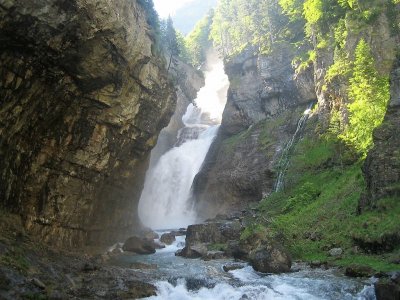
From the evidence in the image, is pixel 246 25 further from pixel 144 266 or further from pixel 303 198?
pixel 144 266

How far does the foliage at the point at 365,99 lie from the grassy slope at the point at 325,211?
1.89m

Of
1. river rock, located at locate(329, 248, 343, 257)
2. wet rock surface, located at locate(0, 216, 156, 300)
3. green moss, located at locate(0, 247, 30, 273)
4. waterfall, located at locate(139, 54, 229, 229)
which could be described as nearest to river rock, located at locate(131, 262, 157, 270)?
wet rock surface, located at locate(0, 216, 156, 300)

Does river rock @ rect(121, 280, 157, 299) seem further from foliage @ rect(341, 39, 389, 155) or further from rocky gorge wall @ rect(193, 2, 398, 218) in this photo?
rocky gorge wall @ rect(193, 2, 398, 218)

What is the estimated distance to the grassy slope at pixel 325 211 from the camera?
18031 mm

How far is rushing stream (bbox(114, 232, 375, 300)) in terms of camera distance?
561 inches

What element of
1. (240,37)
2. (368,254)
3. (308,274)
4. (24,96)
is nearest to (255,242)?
(308,274)

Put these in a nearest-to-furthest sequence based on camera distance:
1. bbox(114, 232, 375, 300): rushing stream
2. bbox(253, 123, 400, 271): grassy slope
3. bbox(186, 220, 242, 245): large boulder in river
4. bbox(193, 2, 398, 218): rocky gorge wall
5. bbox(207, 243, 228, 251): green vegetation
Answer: bbox(114, 232, 375, 300): rushing stream
bbox(253, 123, 400, 271): grassy slope
bbox(207, 243, 228, 251): green vegetation
bbox(186, 220, 242, 245): large boulder in river
bbox(193, 2, 398, 218): rocky gorge wall

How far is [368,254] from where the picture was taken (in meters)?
17.5

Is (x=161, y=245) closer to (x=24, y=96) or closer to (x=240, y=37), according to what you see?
(x=24, y=96)

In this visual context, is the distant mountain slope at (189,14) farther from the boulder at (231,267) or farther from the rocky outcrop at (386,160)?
the boulder at (231,267)

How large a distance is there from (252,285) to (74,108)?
49.3ft

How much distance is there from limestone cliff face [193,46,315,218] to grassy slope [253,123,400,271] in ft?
13.7

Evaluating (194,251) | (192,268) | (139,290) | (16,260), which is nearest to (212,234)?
(194,251)

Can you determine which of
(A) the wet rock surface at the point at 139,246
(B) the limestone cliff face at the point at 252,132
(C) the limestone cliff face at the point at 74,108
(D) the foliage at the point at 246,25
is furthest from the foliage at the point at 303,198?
(D) the foliage at the point at 246,25
